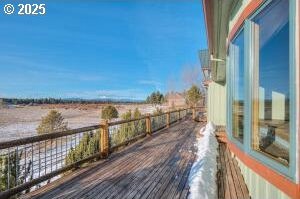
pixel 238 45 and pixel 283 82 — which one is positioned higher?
pixel 238 45

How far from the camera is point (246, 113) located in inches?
140

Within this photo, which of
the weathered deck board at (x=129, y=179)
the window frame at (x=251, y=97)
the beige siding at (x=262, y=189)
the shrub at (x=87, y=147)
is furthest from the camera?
the shrub at (x=87, y=147)

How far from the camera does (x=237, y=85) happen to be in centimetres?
458

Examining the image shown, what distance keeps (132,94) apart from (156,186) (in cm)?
11218

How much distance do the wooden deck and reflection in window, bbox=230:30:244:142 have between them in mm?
677

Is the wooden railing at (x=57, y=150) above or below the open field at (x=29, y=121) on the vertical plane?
above

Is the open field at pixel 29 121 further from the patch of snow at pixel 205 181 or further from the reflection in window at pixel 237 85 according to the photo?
the reflection in window at pixel 237 85

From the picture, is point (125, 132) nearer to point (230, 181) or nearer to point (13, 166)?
point (13, 166)

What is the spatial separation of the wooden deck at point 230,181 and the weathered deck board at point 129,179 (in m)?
0.57

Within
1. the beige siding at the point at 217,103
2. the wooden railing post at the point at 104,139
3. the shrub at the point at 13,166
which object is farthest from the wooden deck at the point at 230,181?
the beige siding at the point at 217,103

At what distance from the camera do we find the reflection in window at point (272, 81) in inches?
91.6

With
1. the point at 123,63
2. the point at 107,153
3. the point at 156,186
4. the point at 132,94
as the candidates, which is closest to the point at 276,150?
the point at 156,186

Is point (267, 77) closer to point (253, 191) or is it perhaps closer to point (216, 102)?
point (253, 191)

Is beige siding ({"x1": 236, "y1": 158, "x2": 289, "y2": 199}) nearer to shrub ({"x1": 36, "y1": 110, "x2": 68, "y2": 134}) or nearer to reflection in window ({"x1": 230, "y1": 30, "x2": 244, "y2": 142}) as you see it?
reflection in window ({"x1": 230, "y1": 30, "x2": 244, "y2": 142})
